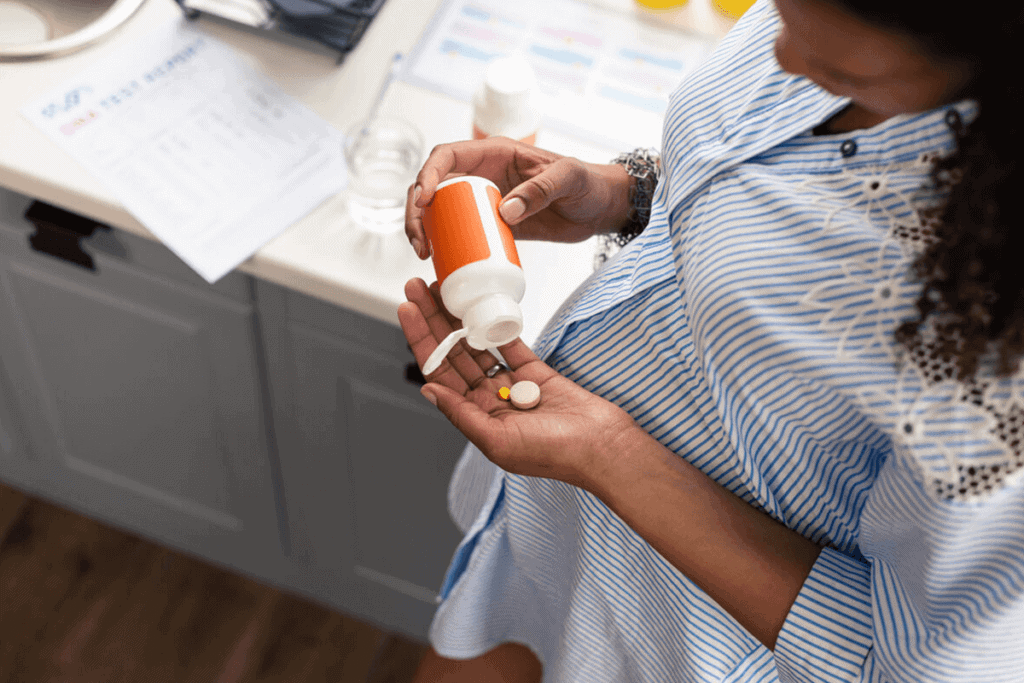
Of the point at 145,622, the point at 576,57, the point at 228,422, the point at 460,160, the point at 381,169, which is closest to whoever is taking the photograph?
the point at 460,160

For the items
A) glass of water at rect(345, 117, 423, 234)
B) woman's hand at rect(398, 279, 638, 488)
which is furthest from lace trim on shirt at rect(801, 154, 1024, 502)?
glass of water at rect(345, 117, 423, 234)

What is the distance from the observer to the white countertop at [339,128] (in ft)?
2.82

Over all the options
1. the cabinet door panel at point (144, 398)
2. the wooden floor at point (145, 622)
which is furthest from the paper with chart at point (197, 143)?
the wooden floor at point (145, 622)

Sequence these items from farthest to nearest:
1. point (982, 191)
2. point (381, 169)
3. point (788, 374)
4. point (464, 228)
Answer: point (381, 169), point (464, 228), point (788, 374), point (982, 191)

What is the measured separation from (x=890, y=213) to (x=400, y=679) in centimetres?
129

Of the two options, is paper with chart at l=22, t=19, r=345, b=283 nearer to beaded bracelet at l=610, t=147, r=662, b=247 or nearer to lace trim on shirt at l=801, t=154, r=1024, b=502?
beaded bracelet at l=610, t=147, r=662, b=247

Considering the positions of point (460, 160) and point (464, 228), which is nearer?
point (464, 228)

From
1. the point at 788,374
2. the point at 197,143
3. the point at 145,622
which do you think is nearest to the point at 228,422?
the point at 197,143

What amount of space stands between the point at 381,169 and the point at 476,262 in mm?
307

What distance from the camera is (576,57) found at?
3.51 feet

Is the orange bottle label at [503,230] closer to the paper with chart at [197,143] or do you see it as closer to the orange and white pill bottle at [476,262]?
the orange and white pill bottle at [476,262]

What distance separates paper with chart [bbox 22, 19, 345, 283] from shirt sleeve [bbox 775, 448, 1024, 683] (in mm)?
604

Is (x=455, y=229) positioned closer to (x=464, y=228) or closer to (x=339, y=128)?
(x=464, y=228)

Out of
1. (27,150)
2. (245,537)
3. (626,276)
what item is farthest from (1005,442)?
(245,537)
